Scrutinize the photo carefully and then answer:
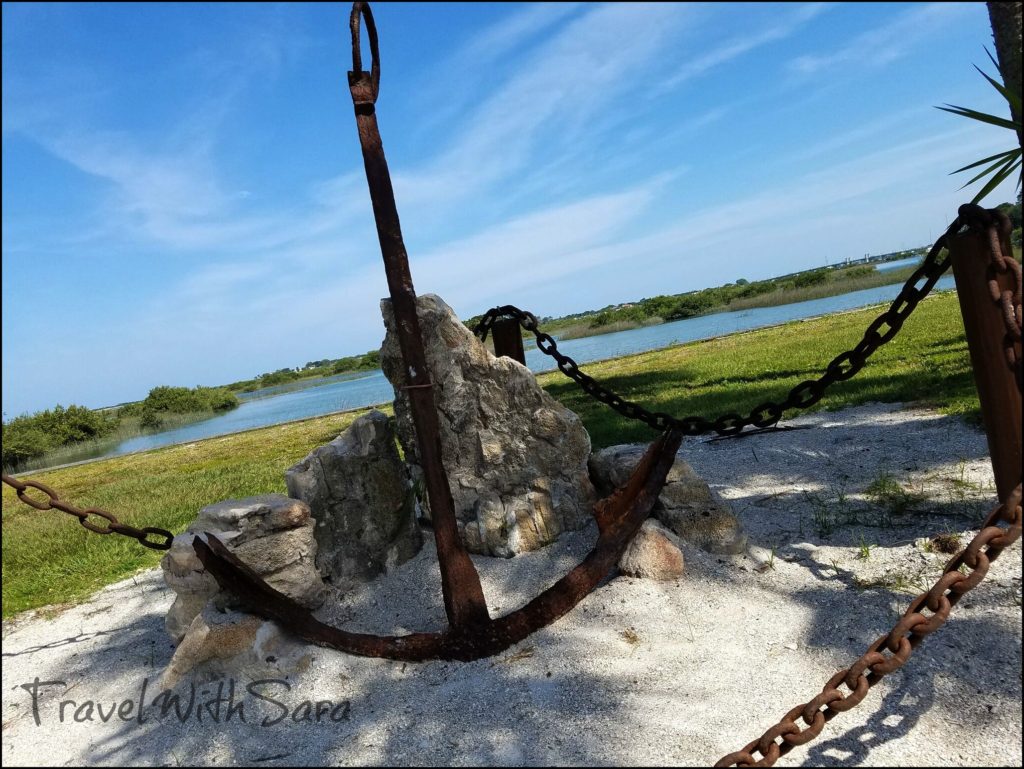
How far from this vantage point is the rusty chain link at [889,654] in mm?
1654

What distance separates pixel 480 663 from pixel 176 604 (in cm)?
137

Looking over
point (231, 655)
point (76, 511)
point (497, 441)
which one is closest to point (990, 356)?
point (497, 441)

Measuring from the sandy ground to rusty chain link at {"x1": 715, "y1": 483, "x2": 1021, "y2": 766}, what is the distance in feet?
0.82

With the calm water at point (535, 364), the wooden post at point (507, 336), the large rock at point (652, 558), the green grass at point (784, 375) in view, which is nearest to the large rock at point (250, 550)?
the large rock at point (652, 558)

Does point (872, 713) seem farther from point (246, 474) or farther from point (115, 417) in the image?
point (115, 417)

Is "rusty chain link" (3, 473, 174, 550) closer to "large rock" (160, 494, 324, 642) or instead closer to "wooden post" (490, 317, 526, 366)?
"large rock" (160, 494, 324, 642)

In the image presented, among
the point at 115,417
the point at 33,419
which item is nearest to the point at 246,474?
the point at 33,419

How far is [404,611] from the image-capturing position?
3.02 meters

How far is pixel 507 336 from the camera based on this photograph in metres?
4.03

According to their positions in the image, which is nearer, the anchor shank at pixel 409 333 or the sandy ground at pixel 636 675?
the sandy ground at pixel 636 675

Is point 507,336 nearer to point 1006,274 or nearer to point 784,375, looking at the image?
point 1006,274

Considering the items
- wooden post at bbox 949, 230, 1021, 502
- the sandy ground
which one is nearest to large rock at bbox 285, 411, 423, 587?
the sandy ground

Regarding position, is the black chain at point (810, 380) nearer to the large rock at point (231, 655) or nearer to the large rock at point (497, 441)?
the large rock at point (497, 441)

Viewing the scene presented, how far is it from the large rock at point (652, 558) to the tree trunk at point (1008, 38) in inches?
119
